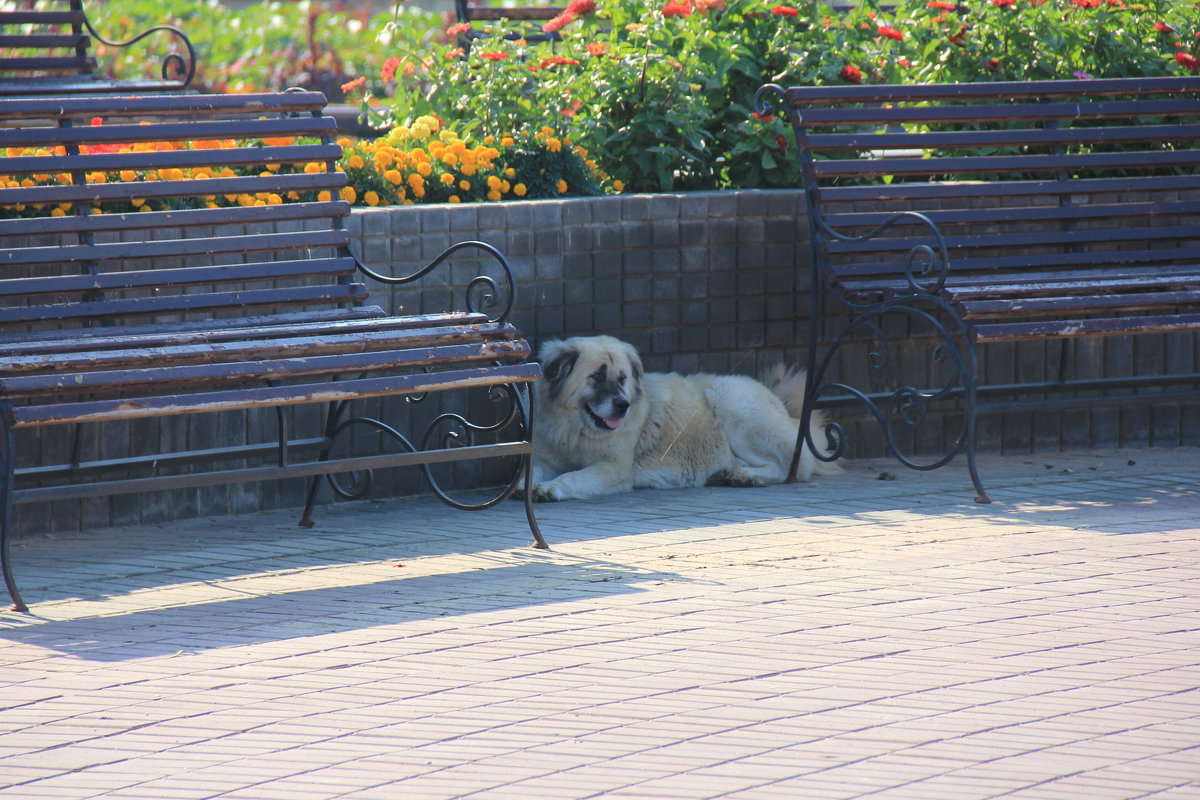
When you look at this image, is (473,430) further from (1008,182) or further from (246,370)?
(1008,182)

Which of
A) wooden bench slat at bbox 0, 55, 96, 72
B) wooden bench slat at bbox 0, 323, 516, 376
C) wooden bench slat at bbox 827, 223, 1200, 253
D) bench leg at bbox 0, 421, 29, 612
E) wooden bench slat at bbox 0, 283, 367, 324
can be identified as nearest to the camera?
bench leg at bbox 0, 421, 29, 612

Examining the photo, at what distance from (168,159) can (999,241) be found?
4.13m

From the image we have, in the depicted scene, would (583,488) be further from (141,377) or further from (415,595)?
(141,377)

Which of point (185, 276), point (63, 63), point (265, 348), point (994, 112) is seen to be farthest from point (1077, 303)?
point (63, 63)

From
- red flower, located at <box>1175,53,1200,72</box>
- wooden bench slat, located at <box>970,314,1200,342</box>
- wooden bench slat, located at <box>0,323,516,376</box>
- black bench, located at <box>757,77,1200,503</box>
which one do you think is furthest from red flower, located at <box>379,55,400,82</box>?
red flower, located at <box>1175,53,1200,72</box>

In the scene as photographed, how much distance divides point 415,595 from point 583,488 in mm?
2016

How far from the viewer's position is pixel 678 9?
324 inches

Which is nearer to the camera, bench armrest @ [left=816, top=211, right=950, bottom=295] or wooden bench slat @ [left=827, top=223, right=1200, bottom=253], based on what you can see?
bench armrest @ [left=816, top=211, right=950, bottom=295]

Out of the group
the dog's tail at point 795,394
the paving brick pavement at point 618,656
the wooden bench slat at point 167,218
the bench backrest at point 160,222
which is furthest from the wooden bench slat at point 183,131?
the dog's tail at point 795,394

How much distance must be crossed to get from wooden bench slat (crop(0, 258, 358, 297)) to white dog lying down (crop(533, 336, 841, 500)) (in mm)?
1195

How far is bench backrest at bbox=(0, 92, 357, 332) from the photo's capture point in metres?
5.87

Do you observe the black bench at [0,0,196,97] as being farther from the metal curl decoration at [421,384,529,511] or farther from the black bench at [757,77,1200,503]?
the black bench at [757,77,1200,503]

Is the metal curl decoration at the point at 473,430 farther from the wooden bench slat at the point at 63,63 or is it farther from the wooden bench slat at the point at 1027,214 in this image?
the wooden bench slat at the point at 63,63

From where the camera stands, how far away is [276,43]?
61.0ft
